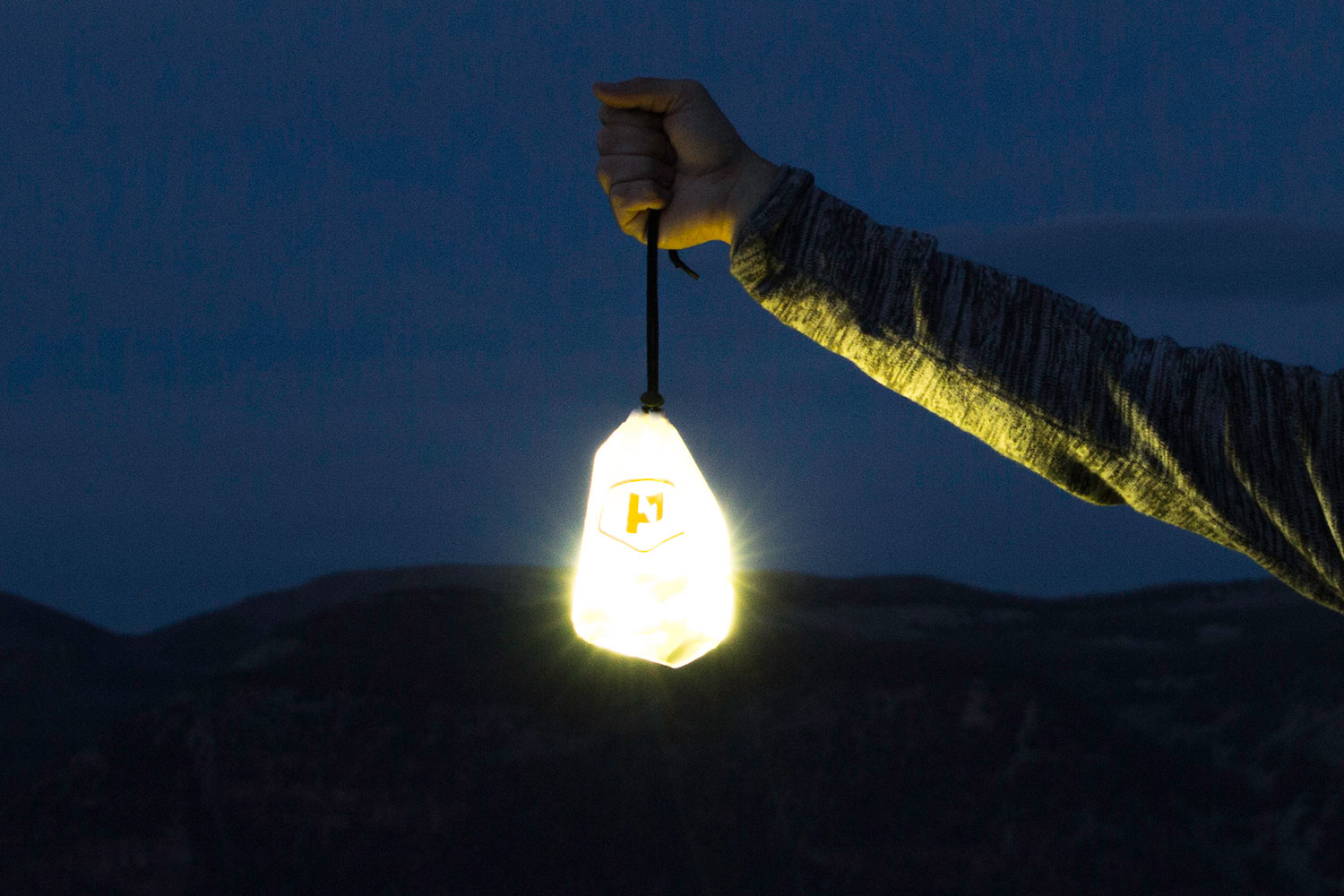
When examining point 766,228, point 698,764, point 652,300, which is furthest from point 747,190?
point 698,764

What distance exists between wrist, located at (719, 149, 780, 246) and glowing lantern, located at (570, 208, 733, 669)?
3.7 inches

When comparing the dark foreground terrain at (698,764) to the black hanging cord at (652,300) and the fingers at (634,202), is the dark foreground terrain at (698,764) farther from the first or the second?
the fingers at (634,202)

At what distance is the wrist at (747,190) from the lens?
1131 mm

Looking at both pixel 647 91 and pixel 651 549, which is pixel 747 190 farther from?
pixel 651 549

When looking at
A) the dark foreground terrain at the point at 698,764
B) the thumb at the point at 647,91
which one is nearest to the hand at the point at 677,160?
the thumb at the point at 647,91

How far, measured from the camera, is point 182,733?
22.6 ft

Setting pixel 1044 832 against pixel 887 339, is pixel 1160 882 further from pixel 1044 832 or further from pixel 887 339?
pixel 887 339

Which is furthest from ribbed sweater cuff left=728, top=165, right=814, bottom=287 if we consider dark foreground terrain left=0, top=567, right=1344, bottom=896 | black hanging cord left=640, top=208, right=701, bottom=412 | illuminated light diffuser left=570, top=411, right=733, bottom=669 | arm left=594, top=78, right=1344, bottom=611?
dark foreground terrain left=0, top=567, right=1344, bottom=896

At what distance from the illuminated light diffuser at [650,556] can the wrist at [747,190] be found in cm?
27

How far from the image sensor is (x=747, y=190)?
3.76 ft

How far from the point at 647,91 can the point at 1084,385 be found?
562 millimetres

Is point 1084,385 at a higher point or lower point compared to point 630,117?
lower

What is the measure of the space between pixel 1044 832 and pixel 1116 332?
5782 mm

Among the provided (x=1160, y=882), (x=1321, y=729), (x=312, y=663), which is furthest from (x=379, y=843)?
(x=1321, y=729)
